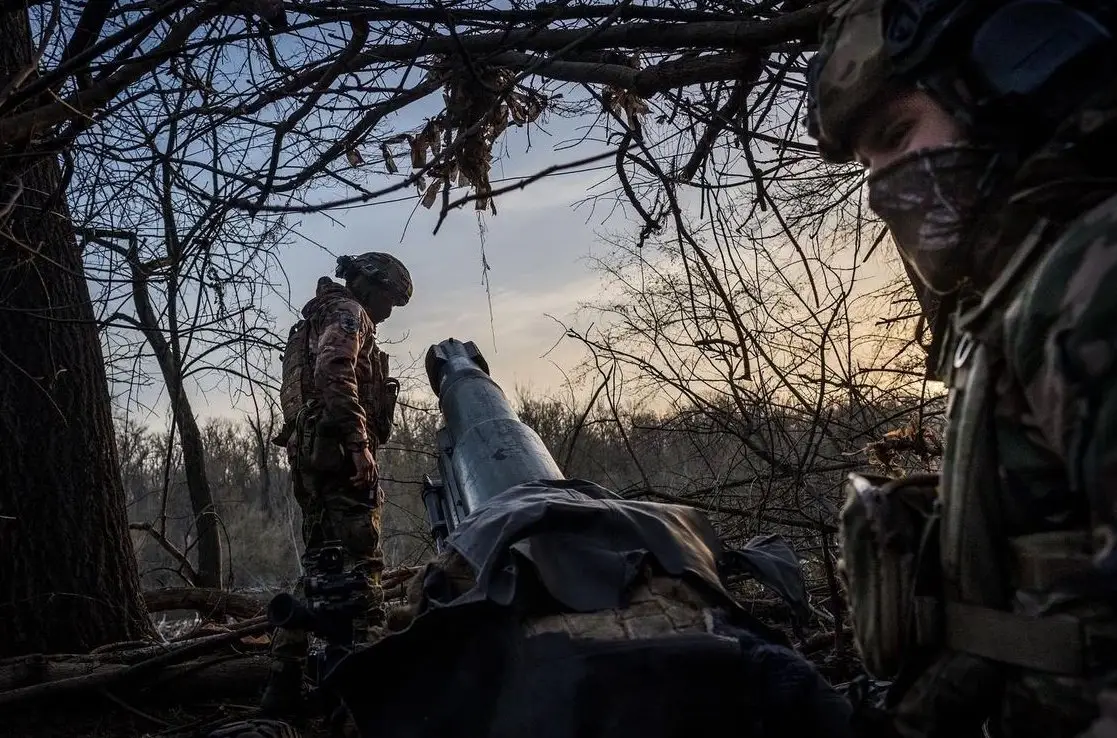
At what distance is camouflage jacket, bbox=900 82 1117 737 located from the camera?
3.57 feet

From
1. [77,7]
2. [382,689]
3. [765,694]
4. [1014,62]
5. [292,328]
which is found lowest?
[765,694]

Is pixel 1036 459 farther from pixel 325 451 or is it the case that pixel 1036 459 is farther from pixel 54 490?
pixel 54 490

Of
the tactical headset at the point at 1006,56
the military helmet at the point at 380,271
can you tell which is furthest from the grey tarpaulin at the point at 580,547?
the military helmet at the point at 380,271

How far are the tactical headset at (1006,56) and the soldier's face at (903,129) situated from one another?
22mm

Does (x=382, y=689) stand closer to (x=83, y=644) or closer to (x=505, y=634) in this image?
(x=505, y=634)

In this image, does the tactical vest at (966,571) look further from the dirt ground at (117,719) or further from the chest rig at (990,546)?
the dirt ground at (117,719)

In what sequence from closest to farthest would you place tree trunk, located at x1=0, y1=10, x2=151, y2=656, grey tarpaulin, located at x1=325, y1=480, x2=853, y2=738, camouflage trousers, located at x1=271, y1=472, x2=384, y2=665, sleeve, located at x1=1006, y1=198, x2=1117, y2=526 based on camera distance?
sleeve, located at x1=1006, y1=198, x2=1117, y2=526
grey tarpaulin, located at x1=325, y1=480, x2=853, y2=738
tree trunk, located at x1=0, y1=10, x2=151, y2=656
camouflage trousers, located at x1=271, y1=472, x2=384, y2=665

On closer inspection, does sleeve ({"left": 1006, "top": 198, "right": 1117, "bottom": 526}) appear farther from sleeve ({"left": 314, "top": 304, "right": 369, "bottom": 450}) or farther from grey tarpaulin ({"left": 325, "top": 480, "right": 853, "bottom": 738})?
sleeve ({"left": 314, "top": 304, "right": 369, "bottom": 450})

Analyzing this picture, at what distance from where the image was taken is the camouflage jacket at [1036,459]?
1.09m

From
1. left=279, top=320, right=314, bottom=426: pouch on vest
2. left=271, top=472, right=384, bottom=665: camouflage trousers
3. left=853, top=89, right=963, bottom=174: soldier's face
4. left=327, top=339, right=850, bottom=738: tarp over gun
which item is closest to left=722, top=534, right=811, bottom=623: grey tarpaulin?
left=327, top=339, right=850, bottom=738: tarp over gun

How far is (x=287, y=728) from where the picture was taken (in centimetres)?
349

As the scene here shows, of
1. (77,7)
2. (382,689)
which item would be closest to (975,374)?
(382,689)

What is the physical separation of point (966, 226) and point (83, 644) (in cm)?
527

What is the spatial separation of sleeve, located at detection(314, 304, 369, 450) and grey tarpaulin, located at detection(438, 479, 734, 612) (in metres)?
2.94
